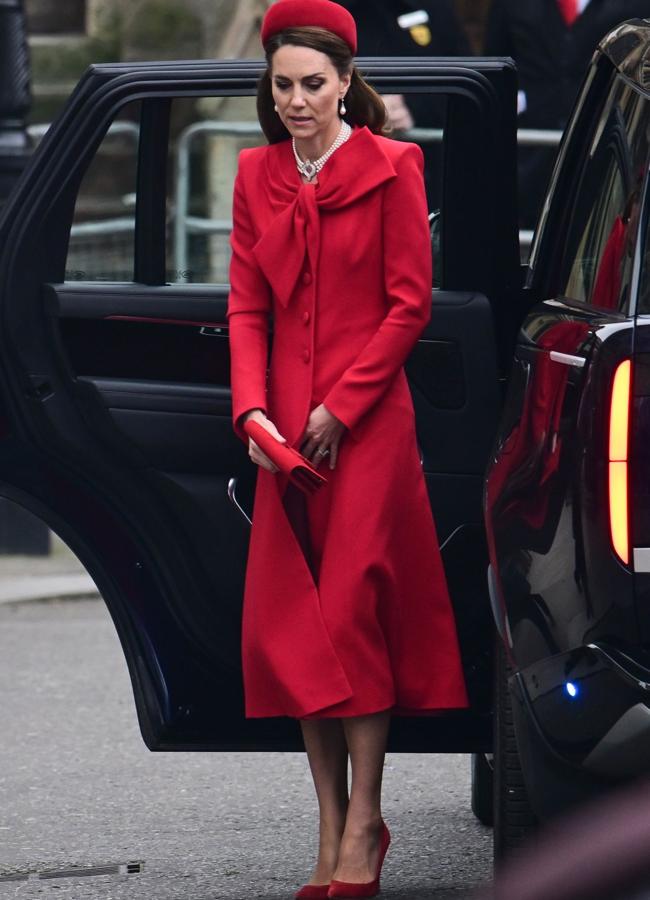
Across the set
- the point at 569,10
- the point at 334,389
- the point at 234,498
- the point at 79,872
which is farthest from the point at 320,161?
the point at 569,10

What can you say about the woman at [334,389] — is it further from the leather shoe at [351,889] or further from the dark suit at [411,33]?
the dark suit at [411,33]

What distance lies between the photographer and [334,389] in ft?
13.0

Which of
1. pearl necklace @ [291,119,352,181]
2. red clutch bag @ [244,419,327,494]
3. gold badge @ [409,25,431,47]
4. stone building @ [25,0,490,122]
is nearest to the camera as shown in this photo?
red clutch bag @ [244,419,327,494]

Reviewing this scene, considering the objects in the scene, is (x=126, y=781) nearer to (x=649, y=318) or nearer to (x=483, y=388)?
(x=483, y=388)

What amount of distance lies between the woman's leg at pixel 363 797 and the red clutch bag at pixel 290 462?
1.69 ft

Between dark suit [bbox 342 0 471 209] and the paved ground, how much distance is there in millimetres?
2177

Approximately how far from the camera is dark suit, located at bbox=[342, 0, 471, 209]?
785 centimetres

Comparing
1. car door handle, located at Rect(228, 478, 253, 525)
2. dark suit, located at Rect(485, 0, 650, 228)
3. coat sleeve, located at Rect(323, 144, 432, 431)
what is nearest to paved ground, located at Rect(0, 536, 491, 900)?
car door handle, located at Rect(228, 478, 253, 525)

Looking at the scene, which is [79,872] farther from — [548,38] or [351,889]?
[548,38]

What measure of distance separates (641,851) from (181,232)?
807 cm

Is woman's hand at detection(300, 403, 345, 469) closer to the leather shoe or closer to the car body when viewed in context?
the car body

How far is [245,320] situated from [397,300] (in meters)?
0.30

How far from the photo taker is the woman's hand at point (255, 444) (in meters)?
3.95

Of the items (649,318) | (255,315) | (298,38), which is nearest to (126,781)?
(255,315)
